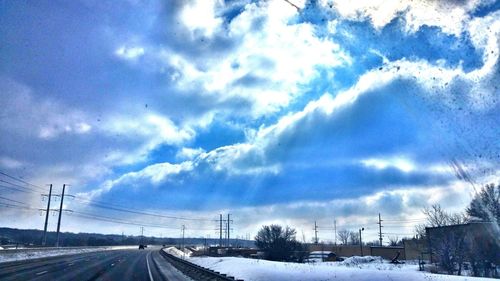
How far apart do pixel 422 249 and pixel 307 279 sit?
63.2 meters

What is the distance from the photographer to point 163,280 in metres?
30.7

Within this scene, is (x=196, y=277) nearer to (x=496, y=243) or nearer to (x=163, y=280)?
(x=163, y=280)

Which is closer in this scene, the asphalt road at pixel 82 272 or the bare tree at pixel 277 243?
the asphalt road at pixel 82 272

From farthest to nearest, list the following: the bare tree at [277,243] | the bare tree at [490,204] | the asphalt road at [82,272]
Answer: the bare tree at [277,243], the bare tree at [490,204], the asphalt road at [82,272]

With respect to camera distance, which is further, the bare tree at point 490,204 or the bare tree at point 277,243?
the bare tree at point 277,243

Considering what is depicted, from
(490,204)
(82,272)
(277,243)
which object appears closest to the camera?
(82,272)

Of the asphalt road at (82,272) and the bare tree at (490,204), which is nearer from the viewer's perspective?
the asphalt road at (82,272)

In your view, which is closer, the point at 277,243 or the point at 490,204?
the point at 490,204

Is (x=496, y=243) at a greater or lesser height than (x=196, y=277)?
greater

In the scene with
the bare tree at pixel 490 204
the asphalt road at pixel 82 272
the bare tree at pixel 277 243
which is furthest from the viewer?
the bare tree at pixel 277 243

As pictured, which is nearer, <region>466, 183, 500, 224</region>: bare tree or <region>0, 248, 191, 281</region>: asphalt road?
<region>0, 248, 191, 281</region>: asphalt road

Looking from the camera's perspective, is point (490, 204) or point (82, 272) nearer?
point (82, 272)

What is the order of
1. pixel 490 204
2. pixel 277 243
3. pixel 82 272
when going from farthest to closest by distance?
pixel 277 243
pixel 490 204
pixel 82 272

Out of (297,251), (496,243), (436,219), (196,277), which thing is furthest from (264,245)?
(196,277)
